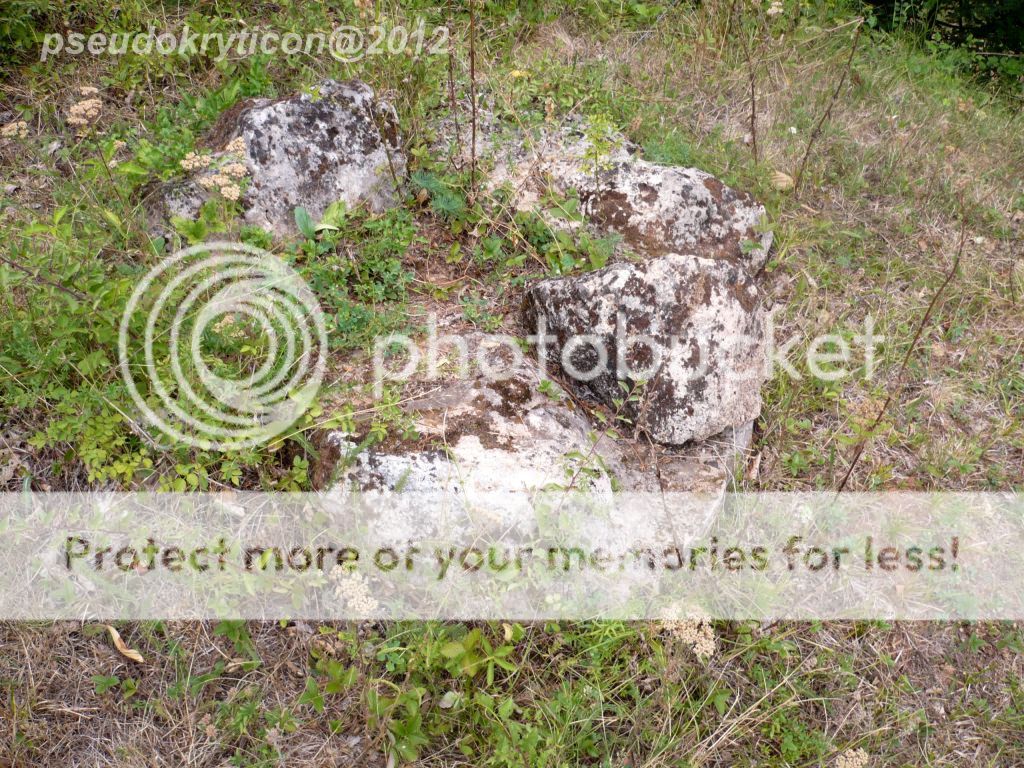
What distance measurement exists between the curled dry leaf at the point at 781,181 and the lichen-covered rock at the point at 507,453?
217cm

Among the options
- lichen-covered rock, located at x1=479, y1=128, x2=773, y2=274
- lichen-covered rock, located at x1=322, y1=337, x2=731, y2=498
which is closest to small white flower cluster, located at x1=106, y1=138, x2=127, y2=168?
lichen-covered rock, located at x1=479, y1=128, x2=773, y2=274

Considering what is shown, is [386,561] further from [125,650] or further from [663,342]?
[663,342]

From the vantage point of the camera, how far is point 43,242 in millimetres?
3279

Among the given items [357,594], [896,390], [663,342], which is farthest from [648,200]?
[357,594]

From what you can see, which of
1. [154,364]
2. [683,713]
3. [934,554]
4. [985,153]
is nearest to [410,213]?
[154,364]

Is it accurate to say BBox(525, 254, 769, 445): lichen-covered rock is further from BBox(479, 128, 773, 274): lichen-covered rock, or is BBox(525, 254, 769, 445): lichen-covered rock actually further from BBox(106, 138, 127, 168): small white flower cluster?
BBox(106, 138, 127, 168): small white flower cluster

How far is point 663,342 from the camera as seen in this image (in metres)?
3.13

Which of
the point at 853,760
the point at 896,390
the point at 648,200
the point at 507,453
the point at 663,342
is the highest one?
the point at 648,200

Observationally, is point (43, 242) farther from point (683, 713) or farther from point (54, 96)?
point (683, 713)

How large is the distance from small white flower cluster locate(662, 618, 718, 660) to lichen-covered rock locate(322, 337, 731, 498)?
58 cm

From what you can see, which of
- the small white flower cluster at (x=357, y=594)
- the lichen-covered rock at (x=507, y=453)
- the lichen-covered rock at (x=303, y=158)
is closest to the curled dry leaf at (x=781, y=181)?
the lichen-covered rock at (x=507, y=453)

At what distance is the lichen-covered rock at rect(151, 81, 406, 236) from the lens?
3447mm

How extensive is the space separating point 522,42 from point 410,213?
2128 mm

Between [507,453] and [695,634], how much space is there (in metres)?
1.01
